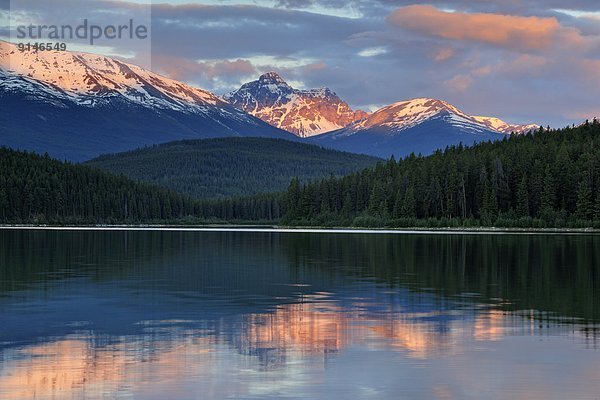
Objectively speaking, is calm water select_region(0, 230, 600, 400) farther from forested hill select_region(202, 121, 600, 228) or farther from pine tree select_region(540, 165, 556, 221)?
pine tree select_region(540, 165, 556, 221)

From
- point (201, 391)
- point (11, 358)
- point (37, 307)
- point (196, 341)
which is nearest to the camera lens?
point (201, 391)

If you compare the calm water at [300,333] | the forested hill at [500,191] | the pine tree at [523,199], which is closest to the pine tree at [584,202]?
the forested hill at [500,191]

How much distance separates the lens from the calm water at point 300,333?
78.6ft

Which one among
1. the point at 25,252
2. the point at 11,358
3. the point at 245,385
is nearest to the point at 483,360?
the point at 245,385

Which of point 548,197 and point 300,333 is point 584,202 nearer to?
point 548,197

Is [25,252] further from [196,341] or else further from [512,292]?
[196,341]

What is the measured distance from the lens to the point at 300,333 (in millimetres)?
32656

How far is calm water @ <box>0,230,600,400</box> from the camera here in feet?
78.6

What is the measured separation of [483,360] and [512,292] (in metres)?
19.7

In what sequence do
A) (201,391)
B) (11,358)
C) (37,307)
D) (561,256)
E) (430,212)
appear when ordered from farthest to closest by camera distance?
1. (430,212)
2. (561,256)
3. (37,307)
4. (11,358)
5. (201,391)

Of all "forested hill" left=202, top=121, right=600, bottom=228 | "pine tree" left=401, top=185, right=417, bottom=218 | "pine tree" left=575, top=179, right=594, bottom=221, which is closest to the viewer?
"pine tree" left=575, top=179, right=594, bottom=221

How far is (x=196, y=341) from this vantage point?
100 ft

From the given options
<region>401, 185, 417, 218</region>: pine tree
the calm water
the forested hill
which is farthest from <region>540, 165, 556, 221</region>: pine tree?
the calm water

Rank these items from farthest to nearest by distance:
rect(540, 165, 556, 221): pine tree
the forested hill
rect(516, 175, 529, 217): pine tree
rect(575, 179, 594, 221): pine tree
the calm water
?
rect(516, 175, 529, 217): pine tree, rect(540, 165, 556, 221): pine tree, the forested hill, rect(575, 179, 594, 221): pine tree, the calm water
